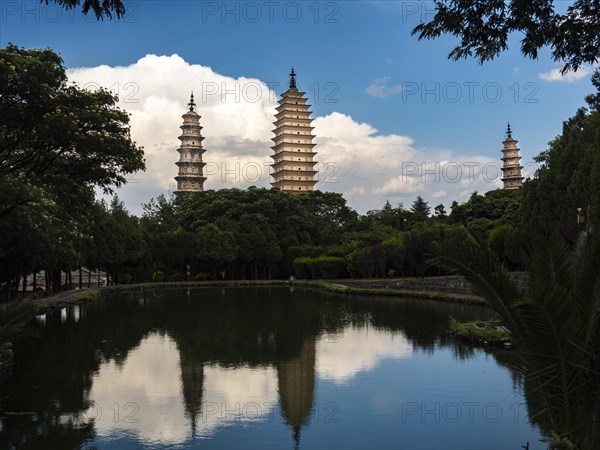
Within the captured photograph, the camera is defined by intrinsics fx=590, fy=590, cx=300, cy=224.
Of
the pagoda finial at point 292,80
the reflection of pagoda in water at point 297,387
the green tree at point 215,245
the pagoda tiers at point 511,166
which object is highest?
the pagoda finial at point 292,80

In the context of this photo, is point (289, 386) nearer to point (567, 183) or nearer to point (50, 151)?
point (50, 151)

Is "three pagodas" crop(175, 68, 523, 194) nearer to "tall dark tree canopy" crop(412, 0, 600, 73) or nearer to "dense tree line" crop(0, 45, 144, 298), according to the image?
"dense tree line" crop(0, 45, 144, 298)

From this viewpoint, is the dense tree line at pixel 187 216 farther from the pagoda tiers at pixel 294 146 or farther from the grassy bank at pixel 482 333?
the pagoda tiers at pixel 294 146

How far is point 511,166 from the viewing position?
243 ft

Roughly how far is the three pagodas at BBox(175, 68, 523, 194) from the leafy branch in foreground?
2549 inches

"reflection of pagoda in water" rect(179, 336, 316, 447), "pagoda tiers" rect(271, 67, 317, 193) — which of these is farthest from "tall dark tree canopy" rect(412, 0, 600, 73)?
"pagoda tiers" rect(271, 67, 317, 193)

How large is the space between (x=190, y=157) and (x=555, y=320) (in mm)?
69312

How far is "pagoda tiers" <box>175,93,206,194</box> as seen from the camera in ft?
235

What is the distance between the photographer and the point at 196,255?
4947cm

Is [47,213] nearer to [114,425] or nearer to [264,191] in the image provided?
[114,425]

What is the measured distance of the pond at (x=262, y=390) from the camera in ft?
25.9

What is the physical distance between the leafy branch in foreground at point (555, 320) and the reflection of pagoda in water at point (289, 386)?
3.50 metres

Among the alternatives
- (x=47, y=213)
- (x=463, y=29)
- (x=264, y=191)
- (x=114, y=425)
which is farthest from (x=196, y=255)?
(x=463, y=29)

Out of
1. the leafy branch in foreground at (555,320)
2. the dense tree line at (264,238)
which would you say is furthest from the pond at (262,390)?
the dense tree line at (264,238)
